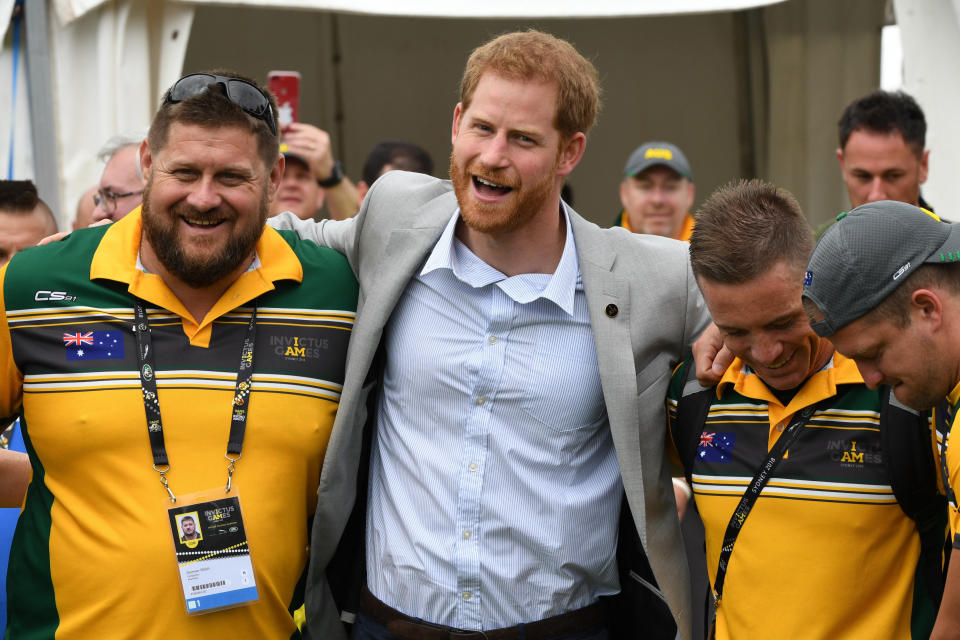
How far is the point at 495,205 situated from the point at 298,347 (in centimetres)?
64

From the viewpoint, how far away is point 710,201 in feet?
8.71

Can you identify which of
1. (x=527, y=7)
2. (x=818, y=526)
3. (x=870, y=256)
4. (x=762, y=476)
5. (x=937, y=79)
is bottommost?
(x=818, y=526)

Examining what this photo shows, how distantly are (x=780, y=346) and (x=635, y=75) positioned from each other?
6134mm

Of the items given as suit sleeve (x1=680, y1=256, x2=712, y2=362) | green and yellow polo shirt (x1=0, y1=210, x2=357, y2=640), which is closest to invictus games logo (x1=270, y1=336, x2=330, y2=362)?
green and yellow polo shirt (x1=0, y1=210, x2=357, y2=640)

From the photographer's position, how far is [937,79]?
18.0 feet

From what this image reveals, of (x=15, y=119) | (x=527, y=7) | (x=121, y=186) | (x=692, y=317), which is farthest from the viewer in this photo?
(x=527, y=7)

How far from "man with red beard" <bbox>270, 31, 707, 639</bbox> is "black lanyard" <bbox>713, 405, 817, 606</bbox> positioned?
250 mm

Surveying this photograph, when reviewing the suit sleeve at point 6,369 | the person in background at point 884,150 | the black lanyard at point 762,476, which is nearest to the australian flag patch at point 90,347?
the suit sleeve at point 6,369

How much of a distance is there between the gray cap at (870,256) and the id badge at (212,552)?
1.46m

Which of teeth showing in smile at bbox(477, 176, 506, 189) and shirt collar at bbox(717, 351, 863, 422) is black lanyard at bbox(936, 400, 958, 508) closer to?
shirt collar at bbox(717, 351, 863, 422)

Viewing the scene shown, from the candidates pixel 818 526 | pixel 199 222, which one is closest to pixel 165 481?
pixel 199 222

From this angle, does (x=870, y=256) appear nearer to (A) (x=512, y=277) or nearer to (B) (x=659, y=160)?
(A) (x=512, y=277)

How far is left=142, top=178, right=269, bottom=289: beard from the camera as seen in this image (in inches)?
107

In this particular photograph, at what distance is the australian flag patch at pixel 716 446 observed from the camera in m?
2.63
